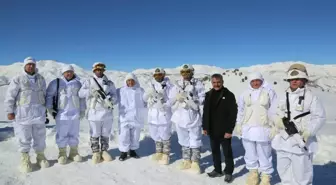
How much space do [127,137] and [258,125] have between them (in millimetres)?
2888

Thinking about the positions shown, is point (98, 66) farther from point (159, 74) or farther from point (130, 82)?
point (159, 74)

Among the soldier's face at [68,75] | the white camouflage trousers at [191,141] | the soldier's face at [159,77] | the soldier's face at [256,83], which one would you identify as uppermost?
A: the soldier's face at [68,75]

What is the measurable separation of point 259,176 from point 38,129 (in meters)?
4.26

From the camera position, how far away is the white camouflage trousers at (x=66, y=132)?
6047mm

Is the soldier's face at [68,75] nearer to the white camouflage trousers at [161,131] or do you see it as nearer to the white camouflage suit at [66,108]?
the white camouflage suit at [66,108]

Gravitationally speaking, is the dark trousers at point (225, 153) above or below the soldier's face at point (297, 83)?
Answer: below

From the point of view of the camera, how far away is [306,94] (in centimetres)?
411

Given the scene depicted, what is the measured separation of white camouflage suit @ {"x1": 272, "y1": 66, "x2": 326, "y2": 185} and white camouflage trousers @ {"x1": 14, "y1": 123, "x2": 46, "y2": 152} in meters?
4.34

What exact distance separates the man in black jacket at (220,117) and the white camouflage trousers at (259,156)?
0.38 metres

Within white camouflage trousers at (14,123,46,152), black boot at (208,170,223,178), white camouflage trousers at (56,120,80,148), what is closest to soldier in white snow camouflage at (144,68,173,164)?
black boot at (208,170,223,178)

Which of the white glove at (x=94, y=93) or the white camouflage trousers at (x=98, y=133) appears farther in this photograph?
the white camouflage trousers at (x=98, y=133)

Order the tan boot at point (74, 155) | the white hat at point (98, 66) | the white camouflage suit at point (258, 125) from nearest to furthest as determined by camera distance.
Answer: the white camouflage suit at point (258, 125) → the white hat at point (98, 66) → the tan boot at point (74, 155)

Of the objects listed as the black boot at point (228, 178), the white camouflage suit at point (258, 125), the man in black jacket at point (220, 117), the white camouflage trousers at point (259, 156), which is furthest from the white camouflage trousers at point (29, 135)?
the white camouflage trousers at point (259, 156)

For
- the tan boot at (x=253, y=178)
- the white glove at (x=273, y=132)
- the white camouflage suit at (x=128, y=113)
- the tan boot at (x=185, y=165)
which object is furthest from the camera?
the white camouflage suit at (x=128, y=113)
